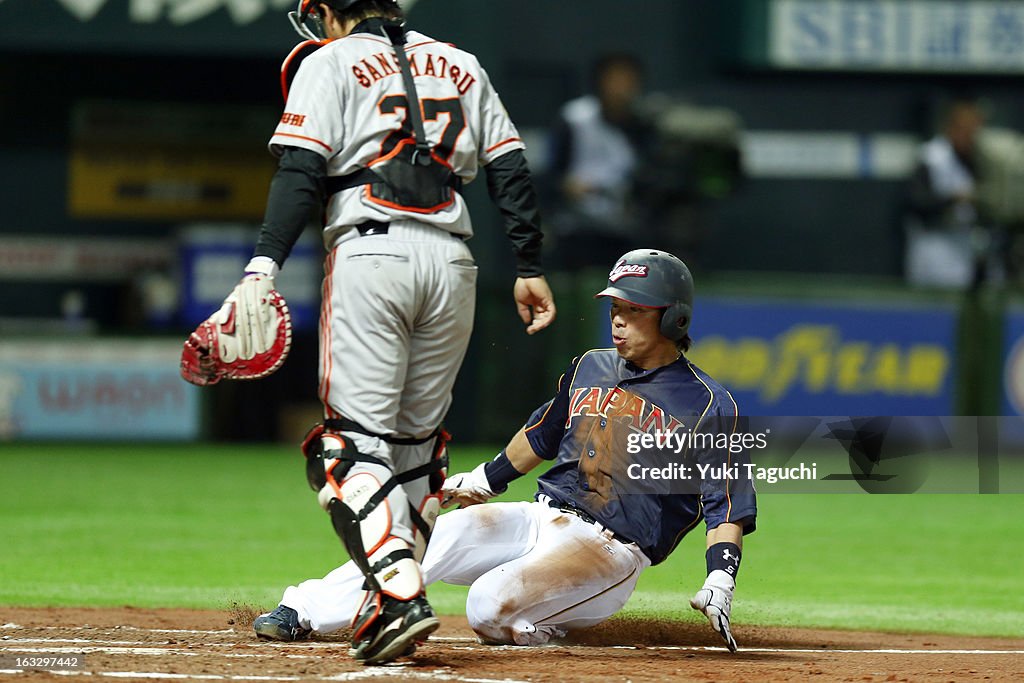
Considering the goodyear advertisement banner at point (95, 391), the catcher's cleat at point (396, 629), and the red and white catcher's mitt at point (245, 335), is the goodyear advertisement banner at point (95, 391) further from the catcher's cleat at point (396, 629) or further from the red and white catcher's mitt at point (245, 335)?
the catcher's cleat at point (396, 629)

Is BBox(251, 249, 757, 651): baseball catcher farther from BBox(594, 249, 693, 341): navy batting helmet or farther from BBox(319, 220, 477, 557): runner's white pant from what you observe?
BBox(319, 220, 477, 557): runner's white pant

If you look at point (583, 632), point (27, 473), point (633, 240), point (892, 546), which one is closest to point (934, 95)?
point (633, 240)

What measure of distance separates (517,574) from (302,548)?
9.88 ft

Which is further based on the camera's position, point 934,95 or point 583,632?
point 934,95

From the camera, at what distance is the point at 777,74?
14.7 meters

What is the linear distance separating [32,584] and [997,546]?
488cm

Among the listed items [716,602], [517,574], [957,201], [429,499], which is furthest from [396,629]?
[957,201]

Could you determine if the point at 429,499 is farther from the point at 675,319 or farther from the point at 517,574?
the point at 675,319

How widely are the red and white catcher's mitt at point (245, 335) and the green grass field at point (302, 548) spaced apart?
71.7 inches

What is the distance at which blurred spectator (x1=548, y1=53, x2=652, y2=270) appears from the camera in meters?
12.3

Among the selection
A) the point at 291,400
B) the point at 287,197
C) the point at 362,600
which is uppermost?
the point at 287,197

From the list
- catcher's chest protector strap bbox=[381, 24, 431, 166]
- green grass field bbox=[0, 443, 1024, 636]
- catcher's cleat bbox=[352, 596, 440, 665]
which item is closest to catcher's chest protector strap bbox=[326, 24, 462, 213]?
catcher's chest protector strap bbox=[381, 24, 431, 166]

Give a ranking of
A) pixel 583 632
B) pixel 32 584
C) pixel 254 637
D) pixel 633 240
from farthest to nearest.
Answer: pixel 633 240 → pixel 32 584 → pixel 583 632 → pixel 254 637

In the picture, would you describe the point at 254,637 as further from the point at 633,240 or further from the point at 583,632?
the point at 633,240
